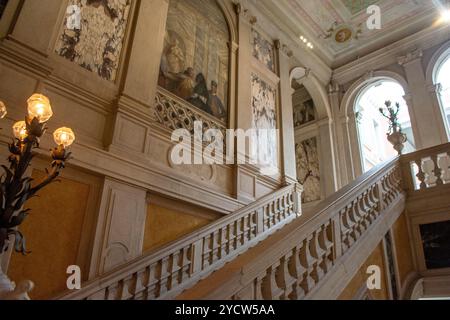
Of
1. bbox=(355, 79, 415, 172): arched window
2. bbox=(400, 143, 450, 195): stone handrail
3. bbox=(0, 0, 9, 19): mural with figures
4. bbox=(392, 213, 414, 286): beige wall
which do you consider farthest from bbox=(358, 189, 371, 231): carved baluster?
bbox=(355, 79, 415, 172): arched window

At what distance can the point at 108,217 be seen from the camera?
5.00 metres

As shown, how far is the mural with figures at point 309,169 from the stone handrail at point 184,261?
17.6 ft

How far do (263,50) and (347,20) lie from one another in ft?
10.7

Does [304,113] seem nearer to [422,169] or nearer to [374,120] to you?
[374,120]

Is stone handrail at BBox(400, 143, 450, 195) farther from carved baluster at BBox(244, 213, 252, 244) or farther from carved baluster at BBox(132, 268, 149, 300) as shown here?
carved baluster at BBox(132, 268, 149, 300)

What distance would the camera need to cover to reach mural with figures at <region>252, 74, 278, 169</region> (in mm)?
8750

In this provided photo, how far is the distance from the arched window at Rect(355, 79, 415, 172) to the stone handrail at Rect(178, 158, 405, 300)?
8.71m

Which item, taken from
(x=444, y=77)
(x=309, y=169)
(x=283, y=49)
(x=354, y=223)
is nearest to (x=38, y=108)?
(x=354, y=223)

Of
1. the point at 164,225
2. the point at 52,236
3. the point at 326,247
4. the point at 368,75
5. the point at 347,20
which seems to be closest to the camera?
the point at 326,247

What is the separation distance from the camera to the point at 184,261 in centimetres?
467

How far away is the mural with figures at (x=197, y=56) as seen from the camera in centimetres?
721

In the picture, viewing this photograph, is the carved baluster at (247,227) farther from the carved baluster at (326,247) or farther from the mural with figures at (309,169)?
the mural with figures at (309,169)


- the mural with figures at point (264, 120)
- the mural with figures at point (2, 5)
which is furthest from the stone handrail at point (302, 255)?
the mural with figures at point (2, 5)

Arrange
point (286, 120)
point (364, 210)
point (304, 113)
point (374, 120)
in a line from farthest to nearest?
point (374, 120) → point (304, 113) → point (286, 120) → point (364, 210)
